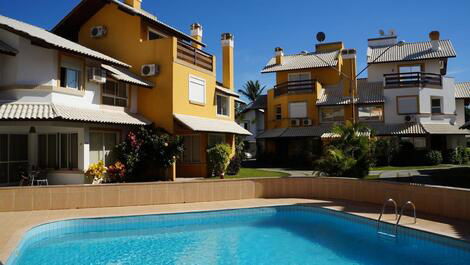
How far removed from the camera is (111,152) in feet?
79.8

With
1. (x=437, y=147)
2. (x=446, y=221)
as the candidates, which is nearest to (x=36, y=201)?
(x=446, y=221)

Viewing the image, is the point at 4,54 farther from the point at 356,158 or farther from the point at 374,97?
the point at 374,97

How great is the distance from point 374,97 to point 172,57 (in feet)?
83.3

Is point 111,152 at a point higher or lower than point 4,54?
lower

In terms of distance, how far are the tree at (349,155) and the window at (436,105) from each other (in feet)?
78.1

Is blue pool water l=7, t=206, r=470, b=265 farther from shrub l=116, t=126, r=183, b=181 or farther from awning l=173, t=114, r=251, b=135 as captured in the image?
awning l=173, t=114, r=251, b=135

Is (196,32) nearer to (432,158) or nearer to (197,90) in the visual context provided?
(197,90)

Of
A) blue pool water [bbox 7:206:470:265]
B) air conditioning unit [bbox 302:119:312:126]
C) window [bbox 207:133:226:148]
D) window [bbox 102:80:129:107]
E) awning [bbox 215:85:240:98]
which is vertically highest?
awning [bbox 215:85:240:98]

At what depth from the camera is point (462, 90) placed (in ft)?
157

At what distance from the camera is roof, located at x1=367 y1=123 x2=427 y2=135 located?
39.2 m

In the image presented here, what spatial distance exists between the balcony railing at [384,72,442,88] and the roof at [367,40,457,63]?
1964mm

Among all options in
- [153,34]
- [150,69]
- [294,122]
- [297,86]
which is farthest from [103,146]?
[297,86]

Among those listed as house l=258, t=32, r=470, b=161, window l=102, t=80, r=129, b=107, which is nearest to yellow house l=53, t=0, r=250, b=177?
window l=102, t=80, r=129, b=107

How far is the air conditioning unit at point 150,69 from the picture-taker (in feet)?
87.5
